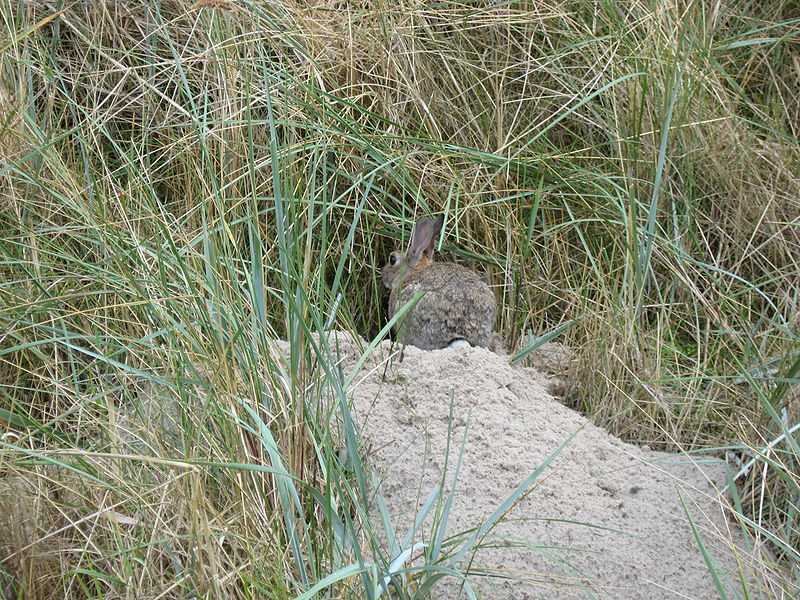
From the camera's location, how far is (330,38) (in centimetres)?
462

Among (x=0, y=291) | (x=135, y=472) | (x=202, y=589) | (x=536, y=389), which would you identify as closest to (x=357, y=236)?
(x=536, y=389)

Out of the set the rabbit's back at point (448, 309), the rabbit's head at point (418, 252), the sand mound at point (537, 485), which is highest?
the rabbit's head at point (418, 252)

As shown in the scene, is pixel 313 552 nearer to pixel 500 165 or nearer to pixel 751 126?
pixel 500 165

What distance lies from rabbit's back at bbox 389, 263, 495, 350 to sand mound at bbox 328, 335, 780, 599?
443 mm

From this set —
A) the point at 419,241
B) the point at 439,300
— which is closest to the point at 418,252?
the point at 419,241

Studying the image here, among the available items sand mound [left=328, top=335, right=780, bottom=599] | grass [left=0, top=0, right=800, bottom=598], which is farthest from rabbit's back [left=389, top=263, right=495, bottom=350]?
sand mound [left=328, top=335, right=780, bottom=599]

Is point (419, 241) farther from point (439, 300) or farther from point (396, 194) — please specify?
point (396, 194)

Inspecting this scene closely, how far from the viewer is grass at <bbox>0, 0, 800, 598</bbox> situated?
323cm

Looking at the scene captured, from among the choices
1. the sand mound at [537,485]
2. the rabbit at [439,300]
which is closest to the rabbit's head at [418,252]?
the rabbit at [439,300]

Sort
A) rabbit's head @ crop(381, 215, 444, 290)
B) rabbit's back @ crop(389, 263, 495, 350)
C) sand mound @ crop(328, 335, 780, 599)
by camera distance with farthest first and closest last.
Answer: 1. rabbit's head @ crop(381, 215, 444, 290)
2. rabbit's back @ crop(389, 263, 495, 350)
3. sand mound @ crop(328, 335, 780, 599)

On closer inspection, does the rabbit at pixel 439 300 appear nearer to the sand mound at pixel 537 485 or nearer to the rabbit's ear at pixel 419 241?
the rabbit's ear at pixel 419 241

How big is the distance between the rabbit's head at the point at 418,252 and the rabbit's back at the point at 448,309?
58mm

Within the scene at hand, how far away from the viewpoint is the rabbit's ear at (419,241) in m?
4.36

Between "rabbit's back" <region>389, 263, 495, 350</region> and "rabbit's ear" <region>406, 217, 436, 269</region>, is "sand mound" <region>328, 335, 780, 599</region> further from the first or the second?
"rabbit's ear" <region>406, 217, 436, 269</region>
